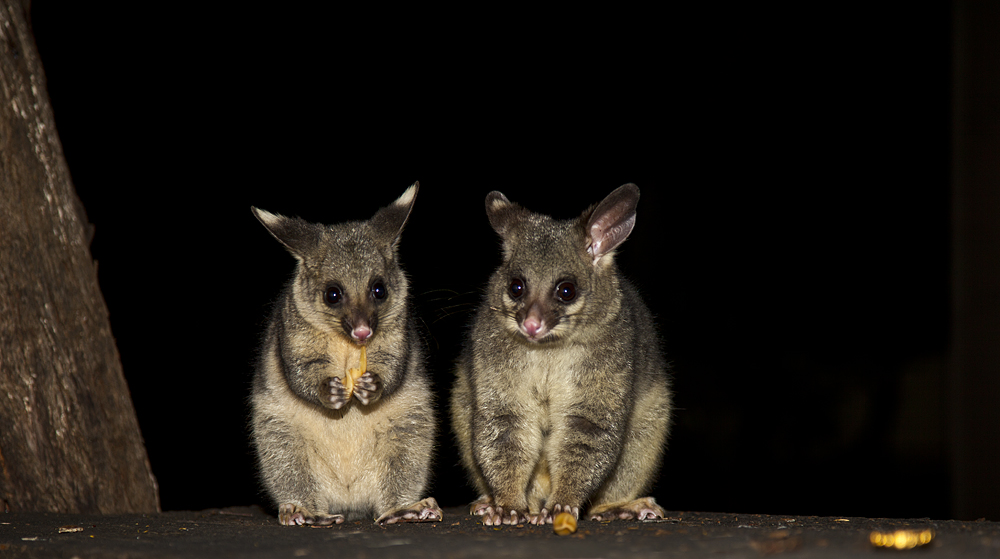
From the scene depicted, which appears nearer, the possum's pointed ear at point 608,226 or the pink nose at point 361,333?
the pink nose at point 361,333

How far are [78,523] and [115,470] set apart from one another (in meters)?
0.94

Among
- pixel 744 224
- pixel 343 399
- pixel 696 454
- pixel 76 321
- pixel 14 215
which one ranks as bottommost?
pixel 696 454

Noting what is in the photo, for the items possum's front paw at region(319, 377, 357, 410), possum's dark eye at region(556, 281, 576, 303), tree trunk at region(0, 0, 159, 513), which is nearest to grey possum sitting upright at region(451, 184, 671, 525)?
possum's dark eye at region(556, 281, 576, 303)

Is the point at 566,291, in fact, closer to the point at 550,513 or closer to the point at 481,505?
the point at 550,513

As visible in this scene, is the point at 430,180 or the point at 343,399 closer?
the point at 343,399

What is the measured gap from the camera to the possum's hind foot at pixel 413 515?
3752 mm

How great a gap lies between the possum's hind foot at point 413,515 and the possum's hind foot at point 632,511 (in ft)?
2.26

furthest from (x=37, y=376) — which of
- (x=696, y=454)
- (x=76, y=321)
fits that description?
(x=696, y=454)

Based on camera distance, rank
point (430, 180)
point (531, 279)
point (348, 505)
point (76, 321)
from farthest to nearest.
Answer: point (430, 180), point (76, 321), point (348, 505), point (531, 279)

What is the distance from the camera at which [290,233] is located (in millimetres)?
4203

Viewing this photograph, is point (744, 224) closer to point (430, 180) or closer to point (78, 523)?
point (430, 180)

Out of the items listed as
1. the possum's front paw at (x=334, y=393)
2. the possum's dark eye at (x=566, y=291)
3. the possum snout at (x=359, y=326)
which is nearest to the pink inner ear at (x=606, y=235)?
the possum's dark eye at (x=566, y=291)

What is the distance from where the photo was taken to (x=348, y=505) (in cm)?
414

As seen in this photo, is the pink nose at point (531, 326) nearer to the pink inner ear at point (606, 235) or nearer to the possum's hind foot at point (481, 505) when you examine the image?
the pink inner ear at point (606, 235)
